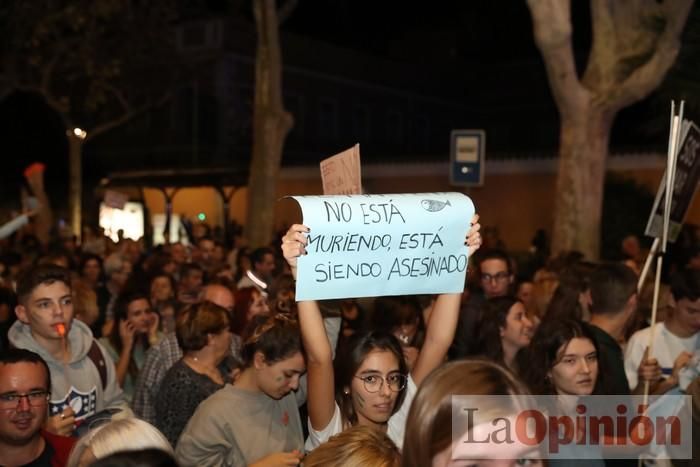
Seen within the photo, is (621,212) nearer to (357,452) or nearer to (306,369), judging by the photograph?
(306,369)

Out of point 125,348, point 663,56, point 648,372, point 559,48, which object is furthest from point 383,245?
point 663,56

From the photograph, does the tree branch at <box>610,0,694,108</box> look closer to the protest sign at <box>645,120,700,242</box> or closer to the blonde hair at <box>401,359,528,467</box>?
the protest sign at <box>645,120,700,242</box>

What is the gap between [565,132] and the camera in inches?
444

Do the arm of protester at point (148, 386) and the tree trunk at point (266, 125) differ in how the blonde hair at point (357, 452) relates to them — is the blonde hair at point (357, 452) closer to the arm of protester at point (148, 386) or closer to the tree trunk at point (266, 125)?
the arm of protester at point (148, 386)

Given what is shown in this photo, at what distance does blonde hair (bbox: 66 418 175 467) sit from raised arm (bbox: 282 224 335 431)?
834 millimetres

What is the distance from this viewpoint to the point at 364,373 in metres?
3.93

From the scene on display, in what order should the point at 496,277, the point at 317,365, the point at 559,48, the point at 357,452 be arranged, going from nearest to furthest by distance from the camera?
1. the point at 357,452
2. the point at 317,365
3. the point at 496,277
4. the point at 559,48

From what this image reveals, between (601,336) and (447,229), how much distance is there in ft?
5.89

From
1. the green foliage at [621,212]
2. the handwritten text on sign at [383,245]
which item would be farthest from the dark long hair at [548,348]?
the green foliage at [621,212]

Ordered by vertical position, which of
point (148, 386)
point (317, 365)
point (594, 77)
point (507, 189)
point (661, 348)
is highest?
point (594, 77)

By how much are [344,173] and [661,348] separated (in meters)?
2.57

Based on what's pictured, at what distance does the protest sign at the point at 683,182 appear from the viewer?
21.5 feet

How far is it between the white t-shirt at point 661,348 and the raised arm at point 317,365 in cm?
249

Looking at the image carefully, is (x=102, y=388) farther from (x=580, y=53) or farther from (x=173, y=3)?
(x=580, y=53)
